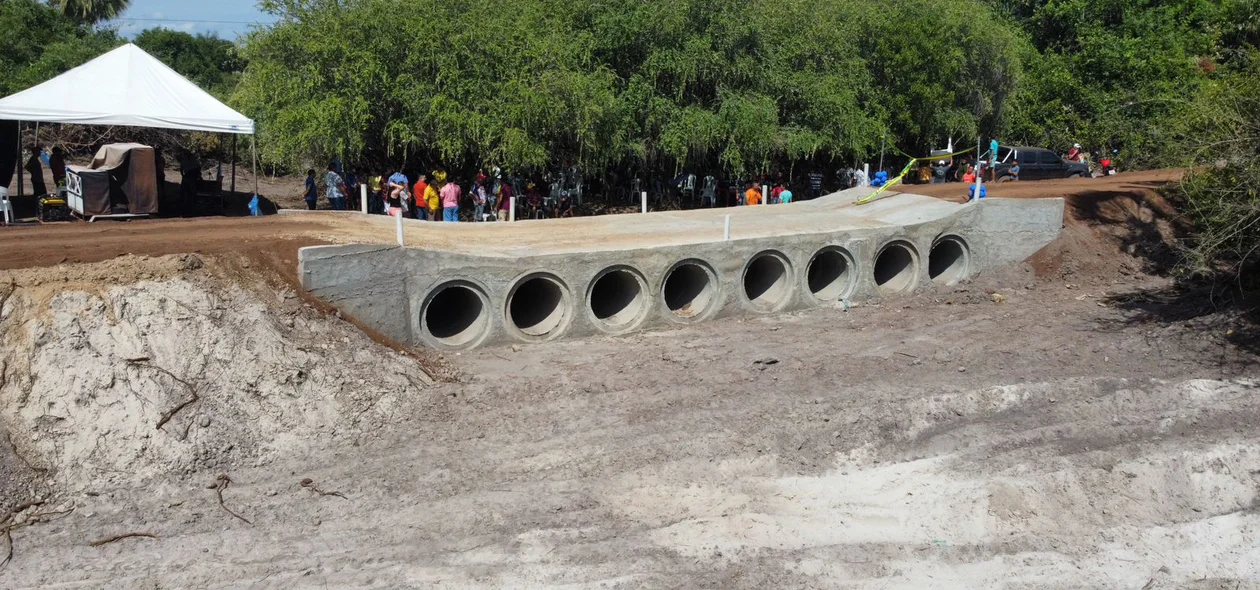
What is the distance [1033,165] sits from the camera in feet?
106

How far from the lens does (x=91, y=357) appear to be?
42.0 ft

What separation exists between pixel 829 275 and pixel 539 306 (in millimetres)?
6934

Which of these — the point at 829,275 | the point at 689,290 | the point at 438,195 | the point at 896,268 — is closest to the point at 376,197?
the point at 438,195

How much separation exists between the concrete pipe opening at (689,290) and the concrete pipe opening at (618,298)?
1.76 feet

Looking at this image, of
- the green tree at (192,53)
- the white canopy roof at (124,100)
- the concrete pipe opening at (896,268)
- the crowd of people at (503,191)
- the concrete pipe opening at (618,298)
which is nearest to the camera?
the concrete pipe opening at (618,298)

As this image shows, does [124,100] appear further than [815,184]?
No

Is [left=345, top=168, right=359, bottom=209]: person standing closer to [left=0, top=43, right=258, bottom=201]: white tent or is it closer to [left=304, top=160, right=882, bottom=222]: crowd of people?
[left=304, top=160, right=882, bottom=222]: crowd of people

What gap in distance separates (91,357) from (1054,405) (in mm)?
13661

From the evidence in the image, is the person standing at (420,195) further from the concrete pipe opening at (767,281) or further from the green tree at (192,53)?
the green tree at (192,53)

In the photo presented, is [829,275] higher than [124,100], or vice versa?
[124,100]

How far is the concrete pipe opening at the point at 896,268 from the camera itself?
22359 mm

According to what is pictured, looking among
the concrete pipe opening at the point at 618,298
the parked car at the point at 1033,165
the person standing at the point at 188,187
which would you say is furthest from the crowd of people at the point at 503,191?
the parked car at the point at 1033,165

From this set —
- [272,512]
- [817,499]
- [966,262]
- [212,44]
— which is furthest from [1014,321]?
[212,44]

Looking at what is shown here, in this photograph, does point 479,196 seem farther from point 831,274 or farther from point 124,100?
point 831,274
